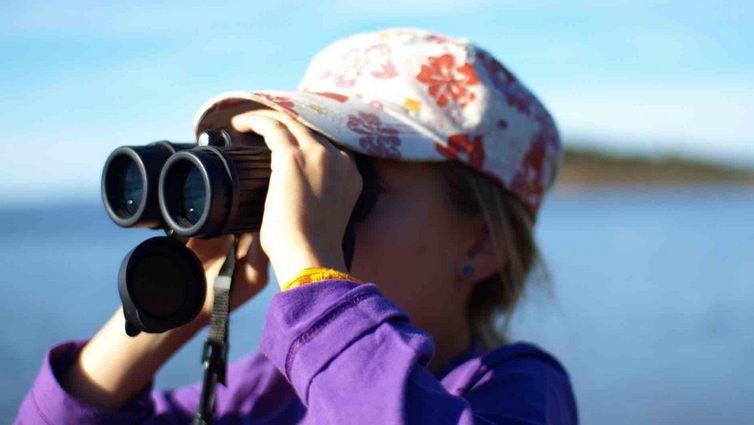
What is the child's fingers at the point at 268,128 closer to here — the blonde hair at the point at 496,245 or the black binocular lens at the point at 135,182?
the black binocular lens at the point at 135,182

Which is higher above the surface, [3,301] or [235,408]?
[235,408]

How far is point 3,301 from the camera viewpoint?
3994 millimetres

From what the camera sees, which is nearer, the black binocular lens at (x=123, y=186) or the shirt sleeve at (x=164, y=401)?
the black binocular lens at (x=123, y=186)

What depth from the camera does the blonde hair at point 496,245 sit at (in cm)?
131

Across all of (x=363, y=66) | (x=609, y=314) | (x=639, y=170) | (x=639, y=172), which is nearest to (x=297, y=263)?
(x=363, y=66)

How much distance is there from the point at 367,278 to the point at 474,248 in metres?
0.26

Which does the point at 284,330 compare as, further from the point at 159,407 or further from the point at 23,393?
the point at 23,393

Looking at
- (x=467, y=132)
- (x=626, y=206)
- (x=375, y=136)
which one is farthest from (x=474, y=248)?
(x=626, y=206)

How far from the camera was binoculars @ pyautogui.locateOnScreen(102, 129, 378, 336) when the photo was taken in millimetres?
928

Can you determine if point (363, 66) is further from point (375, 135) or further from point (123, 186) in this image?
point (123, 186)

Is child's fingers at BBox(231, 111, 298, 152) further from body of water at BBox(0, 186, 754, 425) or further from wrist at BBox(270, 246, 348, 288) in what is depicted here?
body of water at BBox(0, 186, 754, 425)

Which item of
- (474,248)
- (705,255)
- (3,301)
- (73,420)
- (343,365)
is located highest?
(343,365)

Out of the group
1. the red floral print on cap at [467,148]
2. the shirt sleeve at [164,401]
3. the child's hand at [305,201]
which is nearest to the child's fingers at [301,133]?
the child's hand at [305,201]

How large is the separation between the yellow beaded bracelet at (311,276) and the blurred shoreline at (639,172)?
11174 mm
